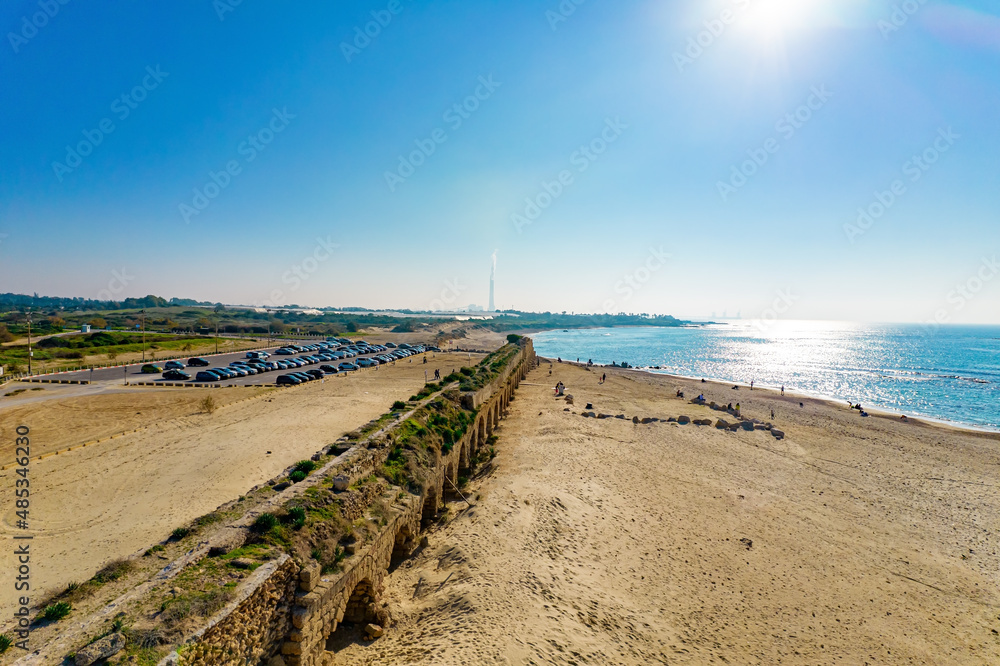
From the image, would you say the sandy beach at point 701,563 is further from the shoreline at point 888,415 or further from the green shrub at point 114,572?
the shoreline at point 888,415

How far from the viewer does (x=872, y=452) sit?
76.4 feet

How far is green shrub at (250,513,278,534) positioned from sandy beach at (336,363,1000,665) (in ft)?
7.77

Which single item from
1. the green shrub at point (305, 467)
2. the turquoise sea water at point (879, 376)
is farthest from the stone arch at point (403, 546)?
the turquoise sea water at point (879, 376)

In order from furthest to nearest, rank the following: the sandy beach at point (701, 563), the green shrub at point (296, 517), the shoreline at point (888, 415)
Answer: the shoreline at point (888, 415) < the sandy beach at point (701, 563) < the green shrub at point (296, 517)

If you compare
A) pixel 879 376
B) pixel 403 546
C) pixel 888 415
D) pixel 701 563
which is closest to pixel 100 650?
pixel 403 546

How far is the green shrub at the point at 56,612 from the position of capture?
6.83 m

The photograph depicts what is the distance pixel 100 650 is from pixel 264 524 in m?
2.80

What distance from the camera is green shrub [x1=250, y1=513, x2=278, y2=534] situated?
7.31m

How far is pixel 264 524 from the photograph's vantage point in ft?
24.1

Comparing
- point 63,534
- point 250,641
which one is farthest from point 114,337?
point 250,641

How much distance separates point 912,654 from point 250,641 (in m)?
12.5

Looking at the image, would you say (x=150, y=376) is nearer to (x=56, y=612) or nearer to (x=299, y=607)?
(x=56, y=612)

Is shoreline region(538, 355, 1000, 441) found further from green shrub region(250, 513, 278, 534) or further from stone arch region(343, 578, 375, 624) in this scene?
green shrub region(250, 513, 278, 534)

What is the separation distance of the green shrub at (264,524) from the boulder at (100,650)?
2.54 meters
